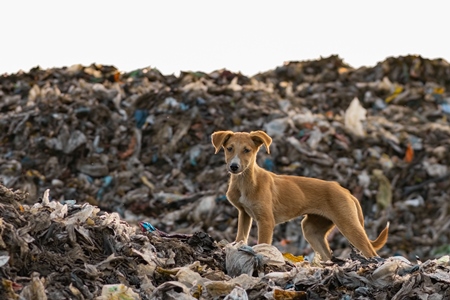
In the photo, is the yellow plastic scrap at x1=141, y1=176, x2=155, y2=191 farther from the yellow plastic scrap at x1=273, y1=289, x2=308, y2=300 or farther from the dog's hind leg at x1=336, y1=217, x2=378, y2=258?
the yellow plastic scrap at x1=273, y1=289, x2=308, y2=300

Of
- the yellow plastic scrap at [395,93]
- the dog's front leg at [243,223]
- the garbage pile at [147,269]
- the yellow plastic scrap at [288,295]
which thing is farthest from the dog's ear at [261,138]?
the yellow plastic scrap at [395,93]

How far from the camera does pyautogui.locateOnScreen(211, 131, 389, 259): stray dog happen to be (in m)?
7.39

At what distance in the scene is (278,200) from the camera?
7.61 metres

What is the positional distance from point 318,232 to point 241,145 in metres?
1.24

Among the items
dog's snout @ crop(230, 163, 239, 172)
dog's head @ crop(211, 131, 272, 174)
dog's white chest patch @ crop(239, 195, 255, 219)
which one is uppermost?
dog's head @ crop(211, 131, 272, 174)

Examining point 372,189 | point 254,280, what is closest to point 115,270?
point 254,280

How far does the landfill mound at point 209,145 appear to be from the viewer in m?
12.6

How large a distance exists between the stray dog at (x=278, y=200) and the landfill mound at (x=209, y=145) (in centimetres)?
376

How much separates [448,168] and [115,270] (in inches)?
363

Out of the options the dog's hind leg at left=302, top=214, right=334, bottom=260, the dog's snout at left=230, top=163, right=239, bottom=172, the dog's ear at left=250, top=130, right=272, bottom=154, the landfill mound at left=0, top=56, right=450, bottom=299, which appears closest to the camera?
the dog's snout at left=230, top=163, right=239, bottom=172

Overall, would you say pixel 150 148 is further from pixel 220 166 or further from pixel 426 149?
pixel 426 149

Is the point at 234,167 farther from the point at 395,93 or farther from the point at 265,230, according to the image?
the point at 395,93

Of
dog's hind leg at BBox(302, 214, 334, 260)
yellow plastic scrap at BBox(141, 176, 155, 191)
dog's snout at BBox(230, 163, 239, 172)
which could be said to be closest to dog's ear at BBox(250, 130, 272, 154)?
dog's snout at BBox(230, 163, 239, 172)

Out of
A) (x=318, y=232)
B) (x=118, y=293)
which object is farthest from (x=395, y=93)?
(x=118, y=293)
